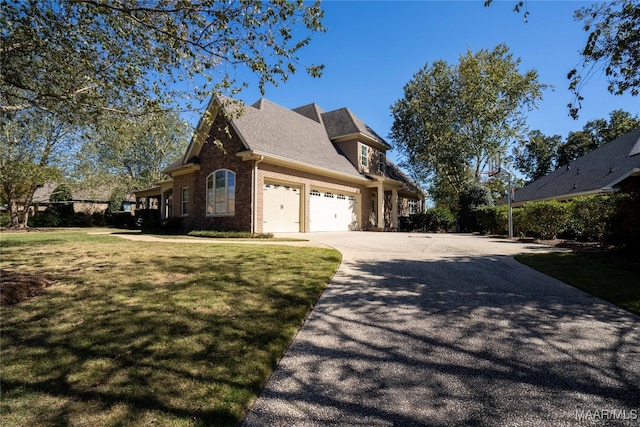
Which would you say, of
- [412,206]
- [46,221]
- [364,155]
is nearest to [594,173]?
[412,206]

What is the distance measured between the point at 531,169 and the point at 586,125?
9.41 m

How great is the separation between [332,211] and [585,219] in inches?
465

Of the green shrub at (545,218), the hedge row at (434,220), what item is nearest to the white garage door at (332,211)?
the hedge row at (434,220)

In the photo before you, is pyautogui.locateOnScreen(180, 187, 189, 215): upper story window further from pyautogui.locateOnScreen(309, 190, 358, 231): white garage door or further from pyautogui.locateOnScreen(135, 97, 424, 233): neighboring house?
pyautogui.locateOnScreen(309, 190, 358, 231): white garage door

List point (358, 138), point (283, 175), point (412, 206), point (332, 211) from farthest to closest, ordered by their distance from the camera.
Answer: point (412, 206) < point (358, 138) < point (332, 211) < point (283, 175)

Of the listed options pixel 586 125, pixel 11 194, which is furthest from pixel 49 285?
pixel 586 125

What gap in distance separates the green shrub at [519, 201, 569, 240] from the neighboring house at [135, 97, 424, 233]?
31.3 feet

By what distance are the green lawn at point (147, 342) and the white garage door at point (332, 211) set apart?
11681mm

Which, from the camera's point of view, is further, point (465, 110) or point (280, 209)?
point (465, 110)

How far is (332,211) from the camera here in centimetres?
1911

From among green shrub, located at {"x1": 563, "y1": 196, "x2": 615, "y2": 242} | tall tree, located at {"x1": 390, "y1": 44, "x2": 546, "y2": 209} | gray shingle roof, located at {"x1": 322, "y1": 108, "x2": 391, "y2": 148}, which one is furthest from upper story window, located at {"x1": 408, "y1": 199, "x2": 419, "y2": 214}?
green shrub, located at {"x1": 563, "y1": 196, "x2": 615, "y2": 242}

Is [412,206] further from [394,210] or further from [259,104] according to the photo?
[259,104]

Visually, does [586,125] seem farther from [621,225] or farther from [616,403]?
[616,403]

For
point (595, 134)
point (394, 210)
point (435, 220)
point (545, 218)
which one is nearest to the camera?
point (545, 218)
